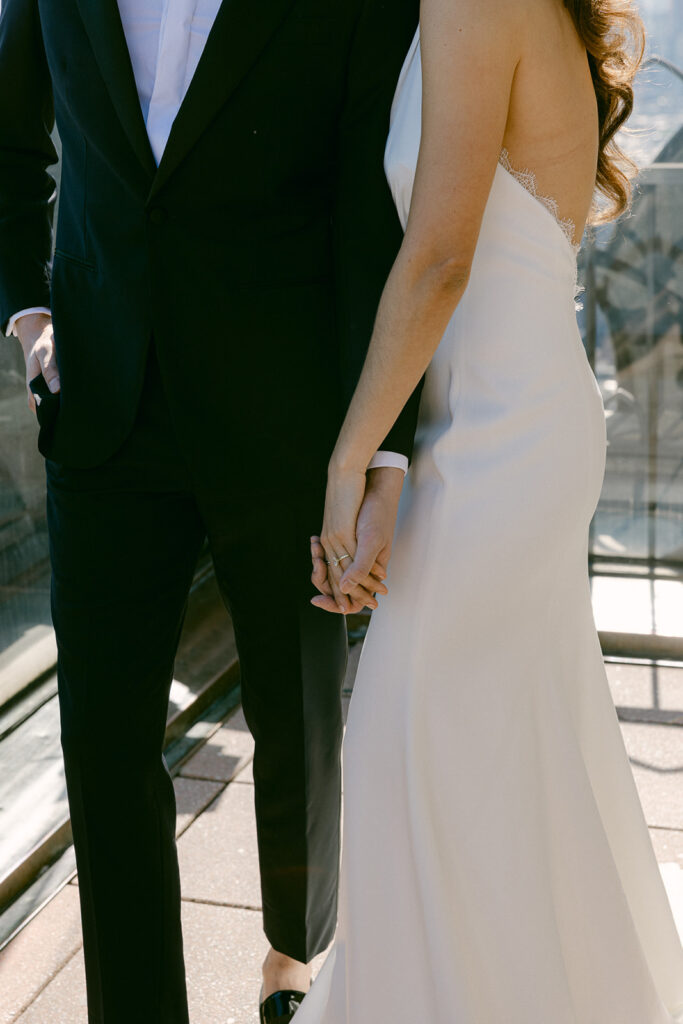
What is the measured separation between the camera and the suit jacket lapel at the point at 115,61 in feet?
5.74

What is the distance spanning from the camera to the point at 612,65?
1818mm

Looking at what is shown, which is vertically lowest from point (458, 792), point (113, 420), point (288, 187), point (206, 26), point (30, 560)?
point (30, 560)

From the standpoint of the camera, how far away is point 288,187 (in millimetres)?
1833

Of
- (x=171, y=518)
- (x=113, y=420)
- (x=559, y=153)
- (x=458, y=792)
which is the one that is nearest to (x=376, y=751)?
(x=458, y=792)

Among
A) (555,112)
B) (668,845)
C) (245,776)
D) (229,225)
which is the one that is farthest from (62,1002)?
(555,112)

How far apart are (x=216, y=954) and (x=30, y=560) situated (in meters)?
1.29

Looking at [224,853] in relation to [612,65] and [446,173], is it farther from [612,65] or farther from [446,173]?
[612,65]

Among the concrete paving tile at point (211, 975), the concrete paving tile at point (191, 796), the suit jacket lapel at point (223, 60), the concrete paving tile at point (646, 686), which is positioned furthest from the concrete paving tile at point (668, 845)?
the suit jacket lapel at point (223, 60)

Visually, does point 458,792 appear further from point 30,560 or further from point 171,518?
point 30,560

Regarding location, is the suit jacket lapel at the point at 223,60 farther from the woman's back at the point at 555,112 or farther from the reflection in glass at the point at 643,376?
the reflection in glass at the point at 643,376

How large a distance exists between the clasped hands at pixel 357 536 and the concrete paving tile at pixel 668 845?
1456mm

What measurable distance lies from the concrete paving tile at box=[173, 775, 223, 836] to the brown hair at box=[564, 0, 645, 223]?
1.86 meters

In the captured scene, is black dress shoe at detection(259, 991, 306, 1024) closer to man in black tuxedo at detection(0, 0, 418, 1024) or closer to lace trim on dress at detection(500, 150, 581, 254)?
man in black tuxedo at detection(0, 0, 418, 1024)

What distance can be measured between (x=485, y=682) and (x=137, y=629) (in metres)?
0.58
